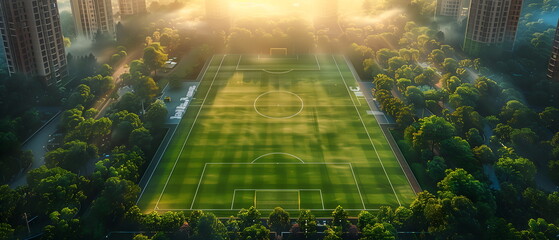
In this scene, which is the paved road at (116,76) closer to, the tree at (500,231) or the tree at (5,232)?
the tree at (5,232)

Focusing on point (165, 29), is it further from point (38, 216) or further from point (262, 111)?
point (38, 216)

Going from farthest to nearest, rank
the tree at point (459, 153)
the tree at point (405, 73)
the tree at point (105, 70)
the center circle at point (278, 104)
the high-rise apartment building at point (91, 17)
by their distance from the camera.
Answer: the high-rise apartment building at point (91, 17) → the tree at point (105, 70) → the tree at point (405, 73) → the center circle at point (278, 104) → the tree at point (459, 153)

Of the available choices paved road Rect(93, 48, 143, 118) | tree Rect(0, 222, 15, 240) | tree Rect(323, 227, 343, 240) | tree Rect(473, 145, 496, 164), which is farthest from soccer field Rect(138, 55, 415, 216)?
paved road Rect(93, 48, 143, 118)

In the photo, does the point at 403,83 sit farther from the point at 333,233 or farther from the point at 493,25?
the point at 333,233

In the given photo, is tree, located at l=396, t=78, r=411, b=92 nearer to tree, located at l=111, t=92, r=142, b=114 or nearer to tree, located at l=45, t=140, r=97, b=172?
tree, located at l=111, t=92, r=142, b=114

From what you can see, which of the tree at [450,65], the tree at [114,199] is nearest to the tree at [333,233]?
the tree at [114,199]

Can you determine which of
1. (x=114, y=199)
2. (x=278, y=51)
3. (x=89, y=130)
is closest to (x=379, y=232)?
(x=114, y=199)
